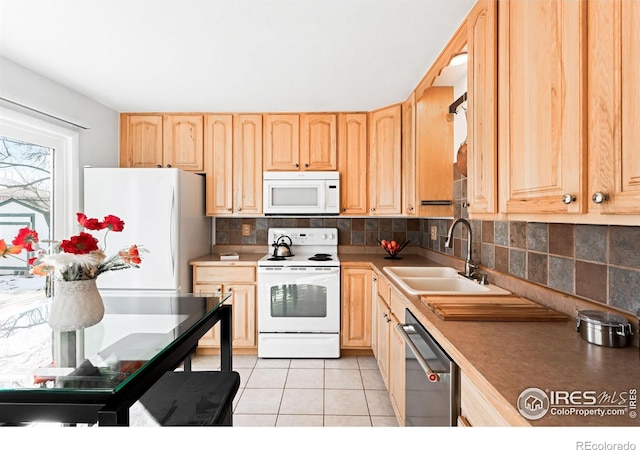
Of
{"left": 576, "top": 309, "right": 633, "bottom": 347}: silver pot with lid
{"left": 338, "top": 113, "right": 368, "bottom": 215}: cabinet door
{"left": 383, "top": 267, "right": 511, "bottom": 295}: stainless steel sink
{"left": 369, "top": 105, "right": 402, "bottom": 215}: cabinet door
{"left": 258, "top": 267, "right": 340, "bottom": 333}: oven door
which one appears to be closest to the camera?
{"left": 576, "top": 309, "right": 633, "bottom": 347}: silver pot with lid

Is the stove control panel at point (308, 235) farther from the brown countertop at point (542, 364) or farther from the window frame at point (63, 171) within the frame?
the brown countertop at point (542, 364)

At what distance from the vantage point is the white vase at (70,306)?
1.27 meters

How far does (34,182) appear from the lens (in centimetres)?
246

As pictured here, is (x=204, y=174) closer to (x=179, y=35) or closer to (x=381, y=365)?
(x=179, y=35)

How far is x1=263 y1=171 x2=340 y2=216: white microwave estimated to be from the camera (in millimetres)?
3164

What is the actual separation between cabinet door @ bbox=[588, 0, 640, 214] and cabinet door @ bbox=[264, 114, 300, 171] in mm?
2577

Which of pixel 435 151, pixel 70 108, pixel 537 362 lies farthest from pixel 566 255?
pixel 70 108

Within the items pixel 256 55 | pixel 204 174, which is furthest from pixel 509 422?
pixel 204 174

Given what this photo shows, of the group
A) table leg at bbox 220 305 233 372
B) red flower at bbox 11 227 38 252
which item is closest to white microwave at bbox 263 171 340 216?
table leg at bbox 220 305 233 372

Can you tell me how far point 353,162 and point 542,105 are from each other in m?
2.23

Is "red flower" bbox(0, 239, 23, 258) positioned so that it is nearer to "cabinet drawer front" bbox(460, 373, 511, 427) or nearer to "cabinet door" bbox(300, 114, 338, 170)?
"cabinet drawer front" bbox(460, 373, 511, 427)

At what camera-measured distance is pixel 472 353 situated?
1.01 meters

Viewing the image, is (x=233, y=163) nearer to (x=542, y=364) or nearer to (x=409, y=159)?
(x=409, y=159)

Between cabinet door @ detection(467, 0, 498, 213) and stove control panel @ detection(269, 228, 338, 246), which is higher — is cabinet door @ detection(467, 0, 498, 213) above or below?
above
